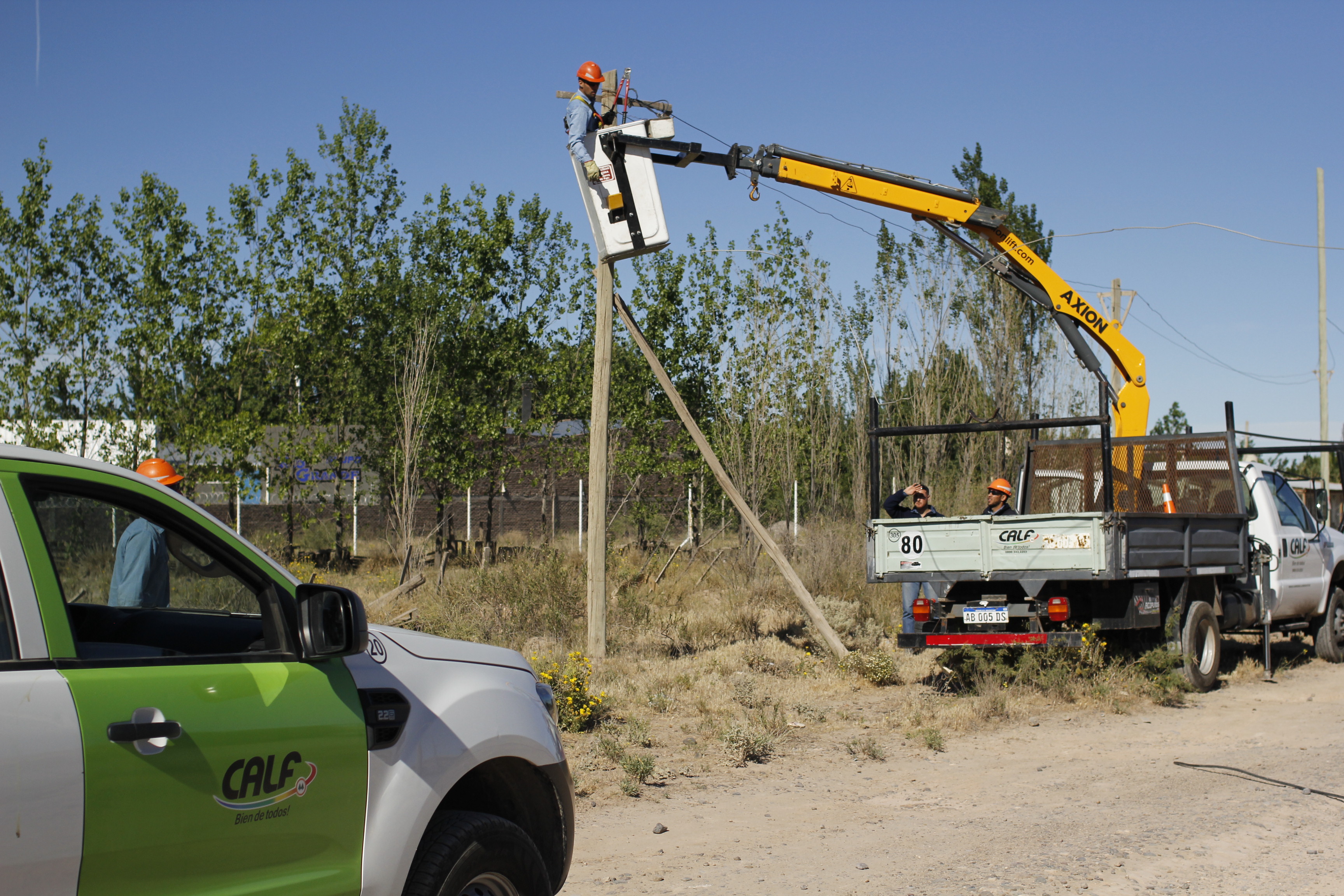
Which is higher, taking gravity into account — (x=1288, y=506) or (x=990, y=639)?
(x=1288, y=506)

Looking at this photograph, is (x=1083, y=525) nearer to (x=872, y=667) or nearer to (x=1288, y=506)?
(x=872, y=667)

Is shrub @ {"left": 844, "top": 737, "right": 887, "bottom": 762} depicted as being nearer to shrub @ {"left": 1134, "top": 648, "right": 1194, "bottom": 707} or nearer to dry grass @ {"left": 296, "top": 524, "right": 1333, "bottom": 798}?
dry grass @ {"left": 296, "top": 524, "right": 1333, "bottom": 798}

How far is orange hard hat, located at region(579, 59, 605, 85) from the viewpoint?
448 inches

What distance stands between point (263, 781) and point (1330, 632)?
14045mm

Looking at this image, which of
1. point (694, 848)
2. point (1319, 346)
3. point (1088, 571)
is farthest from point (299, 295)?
point (1319, 346)

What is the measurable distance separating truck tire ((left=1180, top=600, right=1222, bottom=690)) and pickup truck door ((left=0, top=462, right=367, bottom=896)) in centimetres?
982

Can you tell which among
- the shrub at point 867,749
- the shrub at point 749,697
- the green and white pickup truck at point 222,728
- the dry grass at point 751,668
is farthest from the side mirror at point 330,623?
the shrub at point 749,697

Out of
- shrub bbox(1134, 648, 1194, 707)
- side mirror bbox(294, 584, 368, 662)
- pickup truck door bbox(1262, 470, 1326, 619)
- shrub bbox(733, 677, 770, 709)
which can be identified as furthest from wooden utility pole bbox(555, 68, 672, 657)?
side mirror bbox(294, 584, 368, 662)

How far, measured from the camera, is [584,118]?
1130 centimetres

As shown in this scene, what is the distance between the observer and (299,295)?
2356cm

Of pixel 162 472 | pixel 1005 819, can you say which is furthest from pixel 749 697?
pixel 162 472

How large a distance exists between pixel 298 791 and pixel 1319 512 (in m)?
13.6

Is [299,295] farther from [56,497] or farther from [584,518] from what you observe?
[56,497]

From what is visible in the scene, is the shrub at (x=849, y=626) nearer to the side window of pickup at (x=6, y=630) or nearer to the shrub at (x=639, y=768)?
the shrub at (x=639, y=768)
